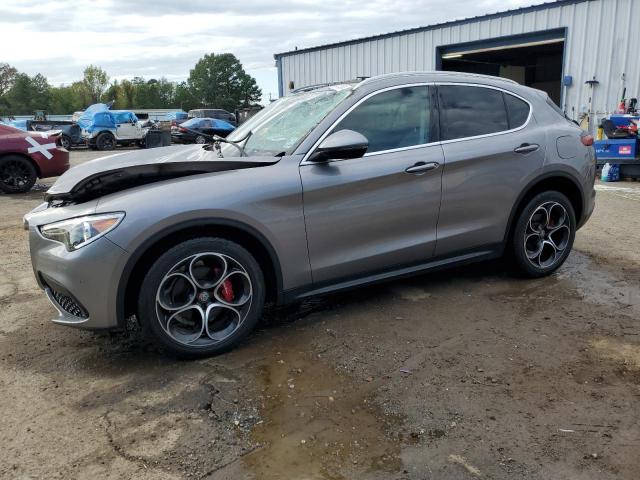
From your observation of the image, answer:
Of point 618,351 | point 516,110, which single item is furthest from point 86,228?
point 516,110

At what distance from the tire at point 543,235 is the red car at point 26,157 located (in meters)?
9.37

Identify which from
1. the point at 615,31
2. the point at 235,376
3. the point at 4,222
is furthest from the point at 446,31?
the point at 235,376

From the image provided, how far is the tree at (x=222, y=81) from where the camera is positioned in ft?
364

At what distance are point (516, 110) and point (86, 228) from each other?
3391mm

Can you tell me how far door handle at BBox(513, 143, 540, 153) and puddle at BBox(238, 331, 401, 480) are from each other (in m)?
2.36

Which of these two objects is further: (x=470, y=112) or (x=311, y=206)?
(x=470, y=112)

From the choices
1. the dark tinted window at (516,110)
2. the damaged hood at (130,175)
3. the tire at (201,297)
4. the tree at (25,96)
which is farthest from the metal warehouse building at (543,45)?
the tree at (25,96)

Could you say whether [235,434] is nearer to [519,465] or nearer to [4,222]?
[519,465]

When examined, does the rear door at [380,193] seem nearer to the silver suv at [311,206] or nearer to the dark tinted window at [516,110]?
the silver suv at [311,206]

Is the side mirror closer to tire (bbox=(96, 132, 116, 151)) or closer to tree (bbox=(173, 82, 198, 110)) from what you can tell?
tire (bbox=(96, 132, 116, 151))

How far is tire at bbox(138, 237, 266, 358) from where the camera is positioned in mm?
3180

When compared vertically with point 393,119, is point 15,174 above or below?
below

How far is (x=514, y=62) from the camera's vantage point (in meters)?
27.4

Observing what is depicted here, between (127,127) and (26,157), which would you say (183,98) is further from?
(26,157)
